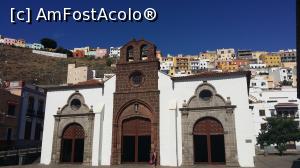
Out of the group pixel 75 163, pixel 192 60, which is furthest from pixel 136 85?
pixel 192 60

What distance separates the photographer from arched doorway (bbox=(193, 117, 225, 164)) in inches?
969

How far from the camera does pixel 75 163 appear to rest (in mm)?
27938

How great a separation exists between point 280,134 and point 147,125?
87.2ft

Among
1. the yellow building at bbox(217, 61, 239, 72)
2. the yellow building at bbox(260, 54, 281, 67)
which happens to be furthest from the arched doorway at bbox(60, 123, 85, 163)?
the yellow building at bbox(260, 54, 281, 67)

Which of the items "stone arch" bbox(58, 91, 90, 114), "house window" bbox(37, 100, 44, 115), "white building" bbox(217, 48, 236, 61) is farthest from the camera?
"white building" bbox(217, 48, 236, 61)

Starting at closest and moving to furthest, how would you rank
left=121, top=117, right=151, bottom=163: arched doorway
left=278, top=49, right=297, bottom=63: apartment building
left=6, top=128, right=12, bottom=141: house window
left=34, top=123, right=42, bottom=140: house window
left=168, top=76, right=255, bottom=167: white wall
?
left=168, top=76, right=255, bottom=167: white wall < left=121, top=117, right=151, bottom=163: arched doorway < left=6, top=128, right=12, bottom=141: house window < left=34, top=123, right=42, bottom=140: house window < left=278, top=49, right=297, bottom=63: apartment building

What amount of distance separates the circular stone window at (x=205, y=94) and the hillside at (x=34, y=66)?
7773 centimetres

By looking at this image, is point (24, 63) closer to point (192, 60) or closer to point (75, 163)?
point (192, 60)

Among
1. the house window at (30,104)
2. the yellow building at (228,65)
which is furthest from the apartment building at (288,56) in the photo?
the house window at (30,104)

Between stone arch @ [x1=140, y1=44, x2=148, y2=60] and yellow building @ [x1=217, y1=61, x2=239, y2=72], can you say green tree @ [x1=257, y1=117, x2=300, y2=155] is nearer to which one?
stone arch @ [x1=140, y1=44, x2=148, y2=60]

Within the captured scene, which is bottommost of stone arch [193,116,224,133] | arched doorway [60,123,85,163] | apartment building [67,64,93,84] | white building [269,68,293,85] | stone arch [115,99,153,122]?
A: arched doorway [60,123,85,163]

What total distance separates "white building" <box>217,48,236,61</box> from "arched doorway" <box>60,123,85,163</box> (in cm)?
15752

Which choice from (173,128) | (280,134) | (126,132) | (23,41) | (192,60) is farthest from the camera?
(23,41)

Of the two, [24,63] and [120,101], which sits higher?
[24,63]
